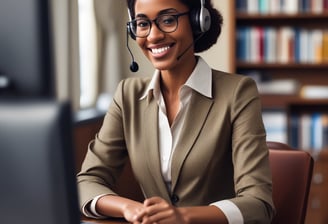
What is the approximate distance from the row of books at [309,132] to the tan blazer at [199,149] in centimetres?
287

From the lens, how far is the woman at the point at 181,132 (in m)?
1.29

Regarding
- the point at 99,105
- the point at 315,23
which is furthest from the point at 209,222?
the point at 315,23

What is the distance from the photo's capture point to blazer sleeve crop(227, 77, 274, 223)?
124cm

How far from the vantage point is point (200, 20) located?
130 centimetres

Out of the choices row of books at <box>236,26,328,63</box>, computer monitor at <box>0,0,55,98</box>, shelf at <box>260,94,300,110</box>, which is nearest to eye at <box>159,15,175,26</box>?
computer monitor at <box>0,0,55,98</box>

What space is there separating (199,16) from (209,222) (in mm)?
439

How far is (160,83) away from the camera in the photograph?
142 centimetres

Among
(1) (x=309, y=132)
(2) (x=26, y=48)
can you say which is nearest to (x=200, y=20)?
(2) (x=26, y=48)

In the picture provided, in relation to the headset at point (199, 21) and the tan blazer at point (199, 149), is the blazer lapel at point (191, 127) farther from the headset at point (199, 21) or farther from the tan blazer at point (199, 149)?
the headset at point (199, 21)

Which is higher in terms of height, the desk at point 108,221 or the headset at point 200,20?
the headset at point 200,20

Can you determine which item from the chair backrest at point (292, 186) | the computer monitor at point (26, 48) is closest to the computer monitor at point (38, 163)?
the computer monitor at point (26, 48)

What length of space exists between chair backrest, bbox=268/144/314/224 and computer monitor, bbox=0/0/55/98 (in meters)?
1.06

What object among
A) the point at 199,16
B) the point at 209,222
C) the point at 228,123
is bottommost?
the point at 209,222

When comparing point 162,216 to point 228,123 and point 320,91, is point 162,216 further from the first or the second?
point 320,91
